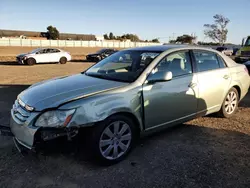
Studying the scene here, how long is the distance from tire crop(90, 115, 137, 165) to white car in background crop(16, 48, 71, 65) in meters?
17.3

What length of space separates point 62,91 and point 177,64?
195 cm

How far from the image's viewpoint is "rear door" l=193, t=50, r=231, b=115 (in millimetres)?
4277

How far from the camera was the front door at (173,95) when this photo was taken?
3.55 m

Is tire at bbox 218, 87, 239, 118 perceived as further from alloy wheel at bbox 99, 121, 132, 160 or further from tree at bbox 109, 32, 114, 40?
tree at bbox 109, 32, 114, 40

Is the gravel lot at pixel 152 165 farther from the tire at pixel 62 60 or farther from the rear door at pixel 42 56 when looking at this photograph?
the tire at pixel 62 60

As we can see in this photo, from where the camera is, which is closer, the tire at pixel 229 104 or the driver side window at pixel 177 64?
the driver side window at pixel 177 64

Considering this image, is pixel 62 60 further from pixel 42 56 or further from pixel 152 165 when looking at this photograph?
pixel 152 165

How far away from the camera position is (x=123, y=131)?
3.29 m

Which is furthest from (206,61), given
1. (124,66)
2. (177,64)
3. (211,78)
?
(124,66)

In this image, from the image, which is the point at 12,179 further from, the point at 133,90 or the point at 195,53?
the point at 195,53

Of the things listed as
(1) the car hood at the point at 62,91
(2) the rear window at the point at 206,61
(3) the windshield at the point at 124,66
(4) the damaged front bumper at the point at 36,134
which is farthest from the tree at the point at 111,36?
(4) the damaged front bumper at the point at 36,134

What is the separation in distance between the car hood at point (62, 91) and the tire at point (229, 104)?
8.46 feet

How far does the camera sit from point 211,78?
173 inches

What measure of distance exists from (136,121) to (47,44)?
54.2 m
